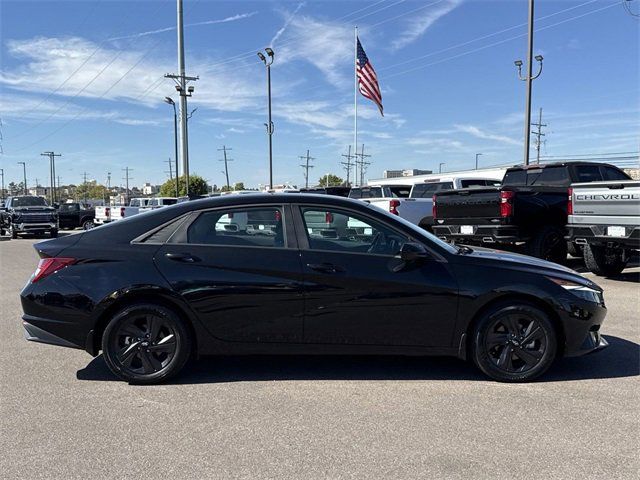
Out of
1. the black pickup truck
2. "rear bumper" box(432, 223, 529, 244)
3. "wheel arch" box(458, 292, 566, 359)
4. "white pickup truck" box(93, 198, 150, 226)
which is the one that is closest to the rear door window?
the black pickup truck

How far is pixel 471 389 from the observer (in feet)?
14.1

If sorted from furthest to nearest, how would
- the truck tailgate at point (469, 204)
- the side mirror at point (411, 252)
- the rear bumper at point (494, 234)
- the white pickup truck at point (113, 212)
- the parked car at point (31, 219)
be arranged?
the parked car at point (31, 219), the white pickup truck at point (113, 212), the truck tailgate at point (469, 204), the rear bumper at point (494, 234), the side mirror at point (411, 252)

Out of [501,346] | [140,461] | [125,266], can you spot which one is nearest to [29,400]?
[125,266]

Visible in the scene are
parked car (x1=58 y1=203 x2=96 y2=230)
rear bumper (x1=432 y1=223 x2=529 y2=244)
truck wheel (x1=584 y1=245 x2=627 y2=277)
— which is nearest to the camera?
truck wheel (x1=584 y1=245 x2=627 y2=277)

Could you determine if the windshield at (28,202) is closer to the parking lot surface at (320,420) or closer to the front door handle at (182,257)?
the parking lot surface at (320,420)

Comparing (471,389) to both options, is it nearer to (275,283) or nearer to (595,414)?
(595,414)

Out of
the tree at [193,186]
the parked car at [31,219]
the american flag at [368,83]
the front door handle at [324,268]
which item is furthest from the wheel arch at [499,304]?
the tree at [193,186]

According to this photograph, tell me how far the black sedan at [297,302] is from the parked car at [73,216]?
28922 mm

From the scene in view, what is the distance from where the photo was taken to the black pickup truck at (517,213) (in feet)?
32.5

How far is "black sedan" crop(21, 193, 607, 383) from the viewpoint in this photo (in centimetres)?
431

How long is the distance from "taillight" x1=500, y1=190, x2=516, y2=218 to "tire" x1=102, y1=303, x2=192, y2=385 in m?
7.14

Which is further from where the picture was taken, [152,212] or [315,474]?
[152,212]

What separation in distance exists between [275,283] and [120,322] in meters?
1.31

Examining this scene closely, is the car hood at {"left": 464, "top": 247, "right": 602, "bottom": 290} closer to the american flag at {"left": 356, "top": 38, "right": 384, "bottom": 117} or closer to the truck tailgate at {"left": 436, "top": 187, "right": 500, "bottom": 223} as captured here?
the truck tailgate at {"left": 436, "top": 187, "right": 500, "bottom": 223}
